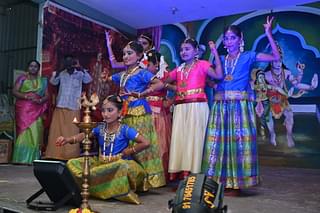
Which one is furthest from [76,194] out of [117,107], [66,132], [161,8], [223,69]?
[161,8]

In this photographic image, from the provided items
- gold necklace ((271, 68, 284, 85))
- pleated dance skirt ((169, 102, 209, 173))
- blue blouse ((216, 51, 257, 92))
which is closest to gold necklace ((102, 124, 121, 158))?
pleated dance skirt ((169, 102, 209, 173))

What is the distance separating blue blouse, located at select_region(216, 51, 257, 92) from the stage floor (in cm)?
90

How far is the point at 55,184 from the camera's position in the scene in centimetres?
215

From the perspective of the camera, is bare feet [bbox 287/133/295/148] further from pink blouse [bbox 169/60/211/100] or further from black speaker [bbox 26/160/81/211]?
black speaker [bbox 26/160/81/211]

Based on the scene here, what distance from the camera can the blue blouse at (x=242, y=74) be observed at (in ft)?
9.70

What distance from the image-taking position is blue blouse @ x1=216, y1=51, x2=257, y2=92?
116 inches

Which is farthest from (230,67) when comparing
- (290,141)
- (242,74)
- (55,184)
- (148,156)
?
(290,141)

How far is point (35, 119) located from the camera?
197 inches

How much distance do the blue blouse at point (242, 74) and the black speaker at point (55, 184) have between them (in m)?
1.50

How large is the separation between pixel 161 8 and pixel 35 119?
2808 millimetres

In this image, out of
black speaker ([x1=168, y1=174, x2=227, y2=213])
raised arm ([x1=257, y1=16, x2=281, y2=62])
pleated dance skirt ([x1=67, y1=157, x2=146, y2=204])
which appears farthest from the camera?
raised arm ([x1=257, y1=16, x2=281, y2=62])

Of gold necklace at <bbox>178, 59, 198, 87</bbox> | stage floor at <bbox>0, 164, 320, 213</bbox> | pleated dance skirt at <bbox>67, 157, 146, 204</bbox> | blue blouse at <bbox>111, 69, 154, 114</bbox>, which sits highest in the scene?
gold necklace at <bbox>178, 59, 198, 87</bbox>

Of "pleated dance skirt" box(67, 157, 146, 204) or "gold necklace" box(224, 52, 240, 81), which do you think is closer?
"pleated dance skirt" box(67, 157, 146, 204)

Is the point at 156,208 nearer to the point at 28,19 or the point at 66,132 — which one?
the point at 66,132
